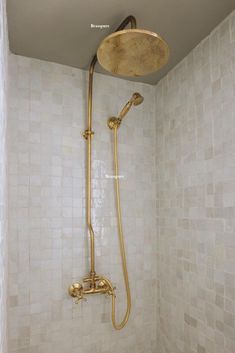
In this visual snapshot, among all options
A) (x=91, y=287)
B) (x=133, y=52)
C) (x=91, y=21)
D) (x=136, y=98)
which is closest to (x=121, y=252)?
(x=91, y=287)

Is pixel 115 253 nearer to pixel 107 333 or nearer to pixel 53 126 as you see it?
pixel 107 333

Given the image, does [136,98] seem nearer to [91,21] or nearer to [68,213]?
[91,21]

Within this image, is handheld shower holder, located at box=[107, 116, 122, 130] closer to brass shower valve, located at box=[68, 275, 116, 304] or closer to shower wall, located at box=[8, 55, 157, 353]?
shower wall, located at box=[8, 55, 157, 353]

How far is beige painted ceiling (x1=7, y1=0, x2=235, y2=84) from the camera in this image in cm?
132

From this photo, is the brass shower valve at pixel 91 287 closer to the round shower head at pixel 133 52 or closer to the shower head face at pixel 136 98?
the shower head face at pixel 136 98

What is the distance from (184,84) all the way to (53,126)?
804 millimetres

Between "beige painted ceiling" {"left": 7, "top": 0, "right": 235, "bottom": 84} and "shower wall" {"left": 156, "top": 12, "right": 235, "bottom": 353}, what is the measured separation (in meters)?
0.10

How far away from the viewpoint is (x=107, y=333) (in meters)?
1.78

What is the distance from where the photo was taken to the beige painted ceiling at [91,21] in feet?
4.32

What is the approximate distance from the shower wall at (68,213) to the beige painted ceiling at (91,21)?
0.19 m

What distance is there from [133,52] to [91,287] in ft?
4.11

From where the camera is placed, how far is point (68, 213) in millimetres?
1749

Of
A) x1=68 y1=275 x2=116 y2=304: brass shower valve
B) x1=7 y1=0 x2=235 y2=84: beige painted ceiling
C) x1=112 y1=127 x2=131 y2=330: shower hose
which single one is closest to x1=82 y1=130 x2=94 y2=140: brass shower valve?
x1=112 y1=127 x2=131 y2=330: shower hose

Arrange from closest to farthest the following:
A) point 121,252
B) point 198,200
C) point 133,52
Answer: point 133,52, point 198,200, point 121,252
